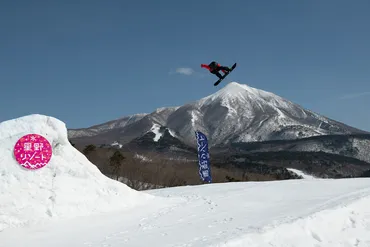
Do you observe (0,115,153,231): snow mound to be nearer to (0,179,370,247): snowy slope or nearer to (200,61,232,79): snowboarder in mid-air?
(0,179,370,247): snowy slope

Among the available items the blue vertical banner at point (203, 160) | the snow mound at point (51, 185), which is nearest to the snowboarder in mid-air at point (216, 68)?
the blue vertical banner at point (203, 160)

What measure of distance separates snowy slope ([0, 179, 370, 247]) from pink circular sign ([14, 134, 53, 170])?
1.81 metres

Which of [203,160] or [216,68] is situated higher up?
[216,68]

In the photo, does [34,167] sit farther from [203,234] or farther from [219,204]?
[219,204]

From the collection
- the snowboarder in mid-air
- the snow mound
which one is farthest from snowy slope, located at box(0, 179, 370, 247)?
the snowboarder in mid-air

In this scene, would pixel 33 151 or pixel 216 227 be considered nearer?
pixel 216 227

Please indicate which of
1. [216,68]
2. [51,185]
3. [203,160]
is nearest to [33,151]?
[51,185]

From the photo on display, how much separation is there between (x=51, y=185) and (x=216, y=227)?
4.70 metres

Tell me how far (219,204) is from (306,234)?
4689 millimetres

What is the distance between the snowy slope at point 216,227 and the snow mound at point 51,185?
0.40 metres

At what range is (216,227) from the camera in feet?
32.2

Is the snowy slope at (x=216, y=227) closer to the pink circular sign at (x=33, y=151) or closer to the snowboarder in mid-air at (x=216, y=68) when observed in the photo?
the pink circular sign at (x=33, y=151)

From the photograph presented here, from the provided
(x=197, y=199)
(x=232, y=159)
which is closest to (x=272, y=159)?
(x=232, y=159)

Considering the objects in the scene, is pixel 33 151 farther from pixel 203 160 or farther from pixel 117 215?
pixel 203 160
